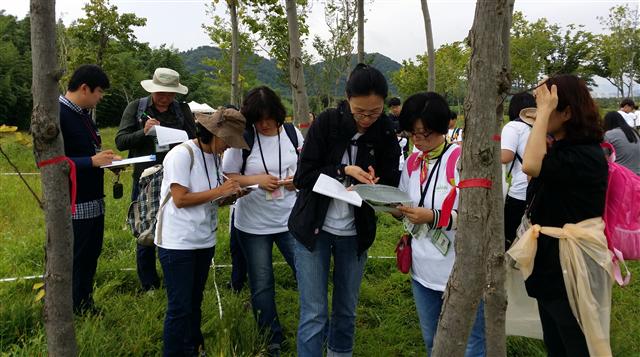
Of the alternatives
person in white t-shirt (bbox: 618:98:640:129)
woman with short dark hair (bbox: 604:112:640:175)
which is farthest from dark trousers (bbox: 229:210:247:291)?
person in white t-shirt (bbox: 618:98:640:129)

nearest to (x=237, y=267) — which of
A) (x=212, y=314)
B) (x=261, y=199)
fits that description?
(x=212, y=314)

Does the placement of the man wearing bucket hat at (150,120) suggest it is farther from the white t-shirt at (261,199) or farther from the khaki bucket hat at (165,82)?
the white t-shirt at (261,199)

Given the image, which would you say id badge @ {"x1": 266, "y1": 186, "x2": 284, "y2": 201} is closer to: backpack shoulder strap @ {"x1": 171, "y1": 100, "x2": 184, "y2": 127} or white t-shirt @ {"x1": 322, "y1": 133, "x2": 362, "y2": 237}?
white t-shirt @ {"x1": 322, "y1": 133, "x2": 362, "y2": 237}

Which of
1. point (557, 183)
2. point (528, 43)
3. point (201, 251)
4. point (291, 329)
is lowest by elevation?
point (291, 329)

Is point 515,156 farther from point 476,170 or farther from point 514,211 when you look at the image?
point 476,170

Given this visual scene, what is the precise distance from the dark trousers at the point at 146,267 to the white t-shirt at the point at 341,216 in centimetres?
198

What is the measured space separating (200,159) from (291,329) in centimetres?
146

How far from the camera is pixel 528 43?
30.6 metres

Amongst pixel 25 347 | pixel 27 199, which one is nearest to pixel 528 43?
pixel 27 199

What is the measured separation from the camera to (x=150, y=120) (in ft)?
12.1

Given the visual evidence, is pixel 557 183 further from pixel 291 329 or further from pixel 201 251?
pixel 291 329

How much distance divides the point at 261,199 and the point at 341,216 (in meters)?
0.79

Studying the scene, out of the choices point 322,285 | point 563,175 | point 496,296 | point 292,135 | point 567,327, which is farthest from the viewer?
point 292,135

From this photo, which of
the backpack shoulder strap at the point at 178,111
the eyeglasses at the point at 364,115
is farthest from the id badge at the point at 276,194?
the backpack shoulder strap at the point at 178,111
